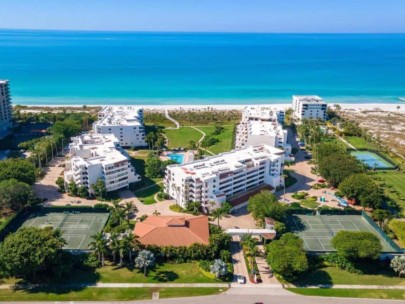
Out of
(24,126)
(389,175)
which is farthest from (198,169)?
(24,126)

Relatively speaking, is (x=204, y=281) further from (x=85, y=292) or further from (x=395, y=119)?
(x=395, y=119)

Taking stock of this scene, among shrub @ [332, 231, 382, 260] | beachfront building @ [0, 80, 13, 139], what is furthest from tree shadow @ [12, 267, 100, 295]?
beachfront building @ [0, 80, 13, 139]

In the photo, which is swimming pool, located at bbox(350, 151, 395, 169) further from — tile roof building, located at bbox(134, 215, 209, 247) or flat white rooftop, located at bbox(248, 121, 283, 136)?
tile roof building, located at bbox(134, 215, 209, 247)

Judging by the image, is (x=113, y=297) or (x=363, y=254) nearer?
(x=113, y=297)

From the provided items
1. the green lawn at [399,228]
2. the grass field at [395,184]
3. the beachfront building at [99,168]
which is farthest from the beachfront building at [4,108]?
the green lawn at [399,228]

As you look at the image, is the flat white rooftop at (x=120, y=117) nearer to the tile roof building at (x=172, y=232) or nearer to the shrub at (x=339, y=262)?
the tile roof building at (x=172, y=232)

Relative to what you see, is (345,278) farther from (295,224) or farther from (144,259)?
(144,259)
